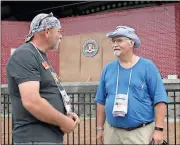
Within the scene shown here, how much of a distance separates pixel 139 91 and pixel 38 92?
1.20 m

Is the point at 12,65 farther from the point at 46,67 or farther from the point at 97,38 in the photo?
the point at 97,38

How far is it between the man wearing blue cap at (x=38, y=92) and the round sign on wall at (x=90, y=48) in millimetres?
14012

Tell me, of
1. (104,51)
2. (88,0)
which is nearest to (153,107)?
(104,51)

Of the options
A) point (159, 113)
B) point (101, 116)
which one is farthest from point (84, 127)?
point (159, 113)

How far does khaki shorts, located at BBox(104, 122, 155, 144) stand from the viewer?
373cm

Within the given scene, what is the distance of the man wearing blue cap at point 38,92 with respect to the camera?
283 centimetres

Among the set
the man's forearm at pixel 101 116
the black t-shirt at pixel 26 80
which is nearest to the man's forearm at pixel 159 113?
the man's forearm at pixel 101 116

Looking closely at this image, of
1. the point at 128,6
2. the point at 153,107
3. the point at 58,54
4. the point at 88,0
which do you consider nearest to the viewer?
the point at 153,107

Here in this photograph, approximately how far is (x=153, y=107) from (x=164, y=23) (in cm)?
1177

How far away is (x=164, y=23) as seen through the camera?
49.6ft

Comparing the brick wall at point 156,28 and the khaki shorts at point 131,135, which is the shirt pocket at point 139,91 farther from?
the brick wall at point 156,28

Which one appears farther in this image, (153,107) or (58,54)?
(58,54)

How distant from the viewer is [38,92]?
2.85 meters

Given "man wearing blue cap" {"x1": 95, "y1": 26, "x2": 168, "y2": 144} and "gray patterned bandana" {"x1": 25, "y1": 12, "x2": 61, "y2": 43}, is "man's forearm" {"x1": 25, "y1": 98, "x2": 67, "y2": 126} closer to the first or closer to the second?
"gray patterned bandana" {"x1": 25, "y1": 12, "x2": 61, "y2": 43}
